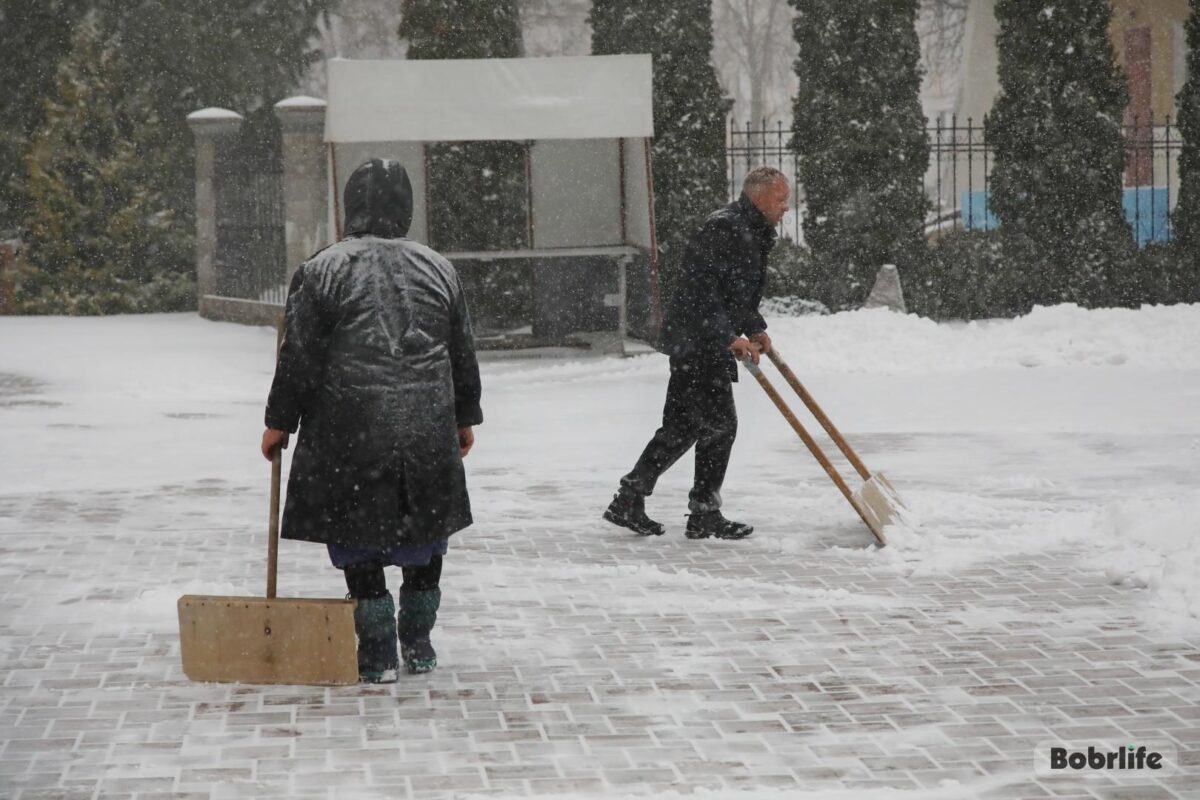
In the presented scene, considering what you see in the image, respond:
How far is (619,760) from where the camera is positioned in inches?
201

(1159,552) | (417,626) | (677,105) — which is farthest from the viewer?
(677,105)

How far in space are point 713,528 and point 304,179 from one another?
1271 centimetres

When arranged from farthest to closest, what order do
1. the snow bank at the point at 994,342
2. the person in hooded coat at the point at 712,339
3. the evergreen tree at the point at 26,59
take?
the evergreen tree at the point at 26,59 < the snow bank at the point at 994,342 < the person in hooded coat at the point at 712,339

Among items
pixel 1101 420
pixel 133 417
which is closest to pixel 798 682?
pixel 1101 420

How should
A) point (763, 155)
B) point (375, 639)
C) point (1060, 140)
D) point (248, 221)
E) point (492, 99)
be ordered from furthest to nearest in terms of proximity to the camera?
point (248, 221), point (763, 155), point (1060, 140), point (492, 99), point (375, 639)

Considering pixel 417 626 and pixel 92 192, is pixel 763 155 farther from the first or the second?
pixel 417 626

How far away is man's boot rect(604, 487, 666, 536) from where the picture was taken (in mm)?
8602

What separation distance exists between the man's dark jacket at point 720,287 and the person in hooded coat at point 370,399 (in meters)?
2.57

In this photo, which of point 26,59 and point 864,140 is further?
point 26,59

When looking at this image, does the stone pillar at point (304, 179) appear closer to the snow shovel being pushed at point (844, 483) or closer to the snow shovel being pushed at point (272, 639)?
the snow shovel being pushed at point (844, 483)

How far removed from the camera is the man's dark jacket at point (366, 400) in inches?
224

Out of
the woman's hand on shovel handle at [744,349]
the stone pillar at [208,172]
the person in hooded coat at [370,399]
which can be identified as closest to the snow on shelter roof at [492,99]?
the stone pillar at [208,172]

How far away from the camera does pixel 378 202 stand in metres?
5.83

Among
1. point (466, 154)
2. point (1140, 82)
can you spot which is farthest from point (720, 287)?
point (1140, 82)
